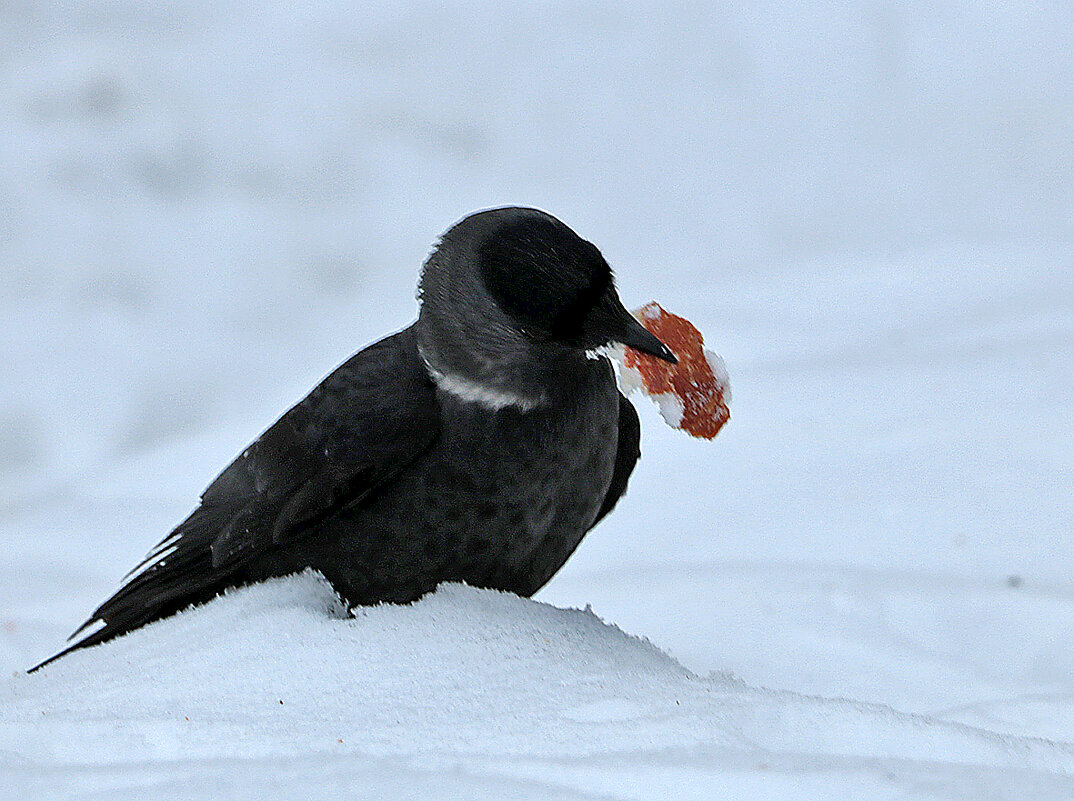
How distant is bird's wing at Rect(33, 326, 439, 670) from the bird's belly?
0.18ft

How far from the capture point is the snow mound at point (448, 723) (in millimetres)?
1558

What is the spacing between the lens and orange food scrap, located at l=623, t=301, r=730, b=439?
277 centimetres

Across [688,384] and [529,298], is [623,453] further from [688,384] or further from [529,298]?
[529,298]

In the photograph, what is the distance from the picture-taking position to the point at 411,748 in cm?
170

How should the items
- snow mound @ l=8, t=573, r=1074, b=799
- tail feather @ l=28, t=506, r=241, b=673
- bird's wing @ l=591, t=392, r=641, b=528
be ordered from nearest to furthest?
snow mound @ l=8, t=573, r=1074, b=799 < tail feather @ l=28, t=506, r=241, b=673 < bird's wing @ l=591, t=392, r=641, b=528

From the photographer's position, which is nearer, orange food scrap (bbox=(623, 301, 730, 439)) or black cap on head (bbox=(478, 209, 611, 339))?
black cap on head (bbox=(478, 209, 611, 339))

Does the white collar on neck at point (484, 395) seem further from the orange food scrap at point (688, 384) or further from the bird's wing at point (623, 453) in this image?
the bird's wing at point (623, 453)

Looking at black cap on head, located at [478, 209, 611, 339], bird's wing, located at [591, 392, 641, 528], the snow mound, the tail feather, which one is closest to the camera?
the snow mound

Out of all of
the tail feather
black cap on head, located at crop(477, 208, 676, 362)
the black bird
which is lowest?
the tail feather

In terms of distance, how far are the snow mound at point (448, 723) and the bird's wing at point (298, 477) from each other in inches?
11.5

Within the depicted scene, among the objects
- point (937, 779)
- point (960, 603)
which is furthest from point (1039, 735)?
point (937, 779)

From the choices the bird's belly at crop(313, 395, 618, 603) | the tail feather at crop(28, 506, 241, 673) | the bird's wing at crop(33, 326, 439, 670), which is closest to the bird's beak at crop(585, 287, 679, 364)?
the bird's belly at crop(313, 395, 618, 603)

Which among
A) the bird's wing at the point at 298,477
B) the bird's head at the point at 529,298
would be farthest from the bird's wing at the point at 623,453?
the bird's wing at the point at 298,477

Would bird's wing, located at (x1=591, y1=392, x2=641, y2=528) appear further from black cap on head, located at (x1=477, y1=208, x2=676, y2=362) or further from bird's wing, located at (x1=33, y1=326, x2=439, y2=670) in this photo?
bird's wing, located at (x1=33, y1=326, x2=439, y2=670)
